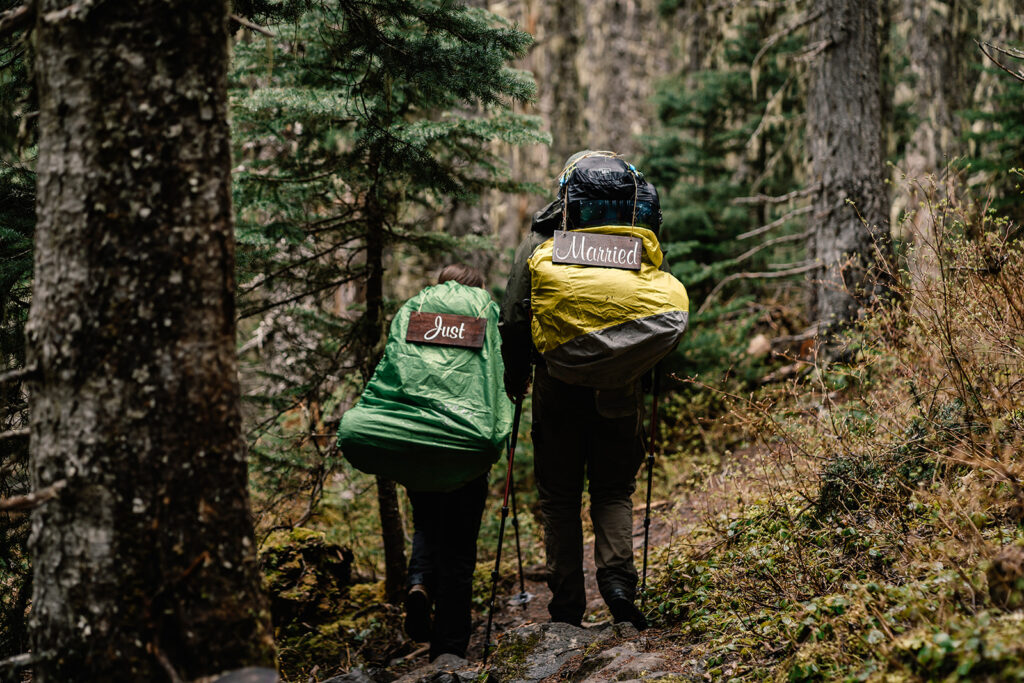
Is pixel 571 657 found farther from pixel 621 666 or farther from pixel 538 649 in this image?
pixel 621 666

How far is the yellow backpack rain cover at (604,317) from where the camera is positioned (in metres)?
3.59

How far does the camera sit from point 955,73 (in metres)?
12.3

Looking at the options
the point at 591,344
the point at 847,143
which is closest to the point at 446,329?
the point at 591,344

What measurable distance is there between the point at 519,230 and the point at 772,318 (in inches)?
256

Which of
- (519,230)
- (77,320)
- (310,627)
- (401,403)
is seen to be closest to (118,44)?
(77,320)

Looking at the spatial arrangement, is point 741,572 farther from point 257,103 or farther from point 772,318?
point 772,318

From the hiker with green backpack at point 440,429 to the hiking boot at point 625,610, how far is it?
0.91m

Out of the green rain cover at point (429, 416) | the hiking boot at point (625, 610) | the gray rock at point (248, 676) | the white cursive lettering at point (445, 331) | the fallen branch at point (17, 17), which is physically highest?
the fallen branch at point (17, 17)

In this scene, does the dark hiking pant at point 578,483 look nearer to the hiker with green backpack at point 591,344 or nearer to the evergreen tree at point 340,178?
the hiker with green backpack at point 591,344

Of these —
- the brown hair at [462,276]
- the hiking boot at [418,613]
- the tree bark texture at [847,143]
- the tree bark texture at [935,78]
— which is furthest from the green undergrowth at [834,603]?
the tree bark texture at [935,78]

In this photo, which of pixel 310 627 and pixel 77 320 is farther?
pixel 310 627

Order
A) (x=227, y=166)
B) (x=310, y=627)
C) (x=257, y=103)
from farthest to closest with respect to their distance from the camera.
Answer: (x=310, y=627) → (x=257, y=103) → (x=227, y=166)

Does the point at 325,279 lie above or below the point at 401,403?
above

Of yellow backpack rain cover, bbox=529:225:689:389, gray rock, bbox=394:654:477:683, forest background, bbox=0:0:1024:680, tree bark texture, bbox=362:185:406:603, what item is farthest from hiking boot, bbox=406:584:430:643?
yellow backpack rain cover, bbox=529:225:689:389
